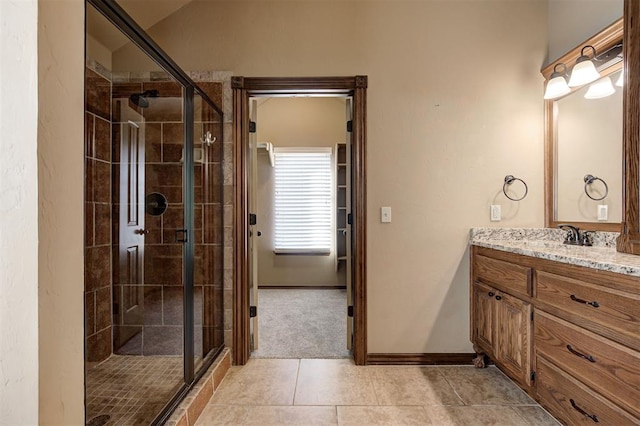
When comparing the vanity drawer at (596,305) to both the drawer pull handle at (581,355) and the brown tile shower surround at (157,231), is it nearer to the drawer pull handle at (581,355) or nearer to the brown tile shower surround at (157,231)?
the drawer pull handle at (581,355)

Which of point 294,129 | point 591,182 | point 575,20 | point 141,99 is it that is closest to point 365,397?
point 591,182

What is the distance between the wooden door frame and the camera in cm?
231

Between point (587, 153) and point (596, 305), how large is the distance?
48.4 inches

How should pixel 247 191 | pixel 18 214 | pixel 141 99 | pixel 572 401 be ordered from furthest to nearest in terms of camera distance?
pixel 247 191
pixel 141 99
pixel 572 401
pixel 18 214

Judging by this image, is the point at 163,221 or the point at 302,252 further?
the point at 302,252

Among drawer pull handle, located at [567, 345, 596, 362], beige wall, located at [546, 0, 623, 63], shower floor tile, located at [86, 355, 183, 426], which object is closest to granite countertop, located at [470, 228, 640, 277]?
drawer pull handle, located at [567, 345, 596, 362]

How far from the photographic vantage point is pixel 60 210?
0.72m

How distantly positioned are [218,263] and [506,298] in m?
1.92

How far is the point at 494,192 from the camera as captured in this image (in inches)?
92.2

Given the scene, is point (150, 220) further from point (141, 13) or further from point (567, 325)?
point (567, 325)

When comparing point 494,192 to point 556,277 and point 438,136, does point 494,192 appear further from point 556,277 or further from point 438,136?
point 556,277

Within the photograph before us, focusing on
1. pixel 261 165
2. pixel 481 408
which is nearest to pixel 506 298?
pixel 481 408

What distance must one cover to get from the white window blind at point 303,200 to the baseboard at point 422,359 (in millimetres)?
2273

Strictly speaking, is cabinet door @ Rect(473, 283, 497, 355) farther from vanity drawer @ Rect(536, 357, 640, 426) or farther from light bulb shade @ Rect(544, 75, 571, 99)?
light bulb shade @ Rect(544, 75, 571, 99)
